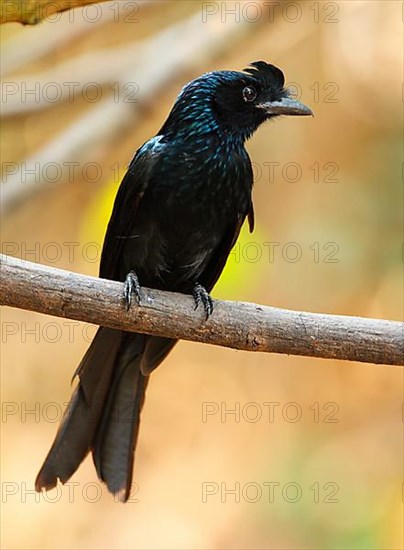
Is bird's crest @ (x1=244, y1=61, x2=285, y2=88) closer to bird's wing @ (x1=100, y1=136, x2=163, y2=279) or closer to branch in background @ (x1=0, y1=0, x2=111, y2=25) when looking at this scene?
bird's wing @ (x1=100, y1=136, x2=163, y2=279)

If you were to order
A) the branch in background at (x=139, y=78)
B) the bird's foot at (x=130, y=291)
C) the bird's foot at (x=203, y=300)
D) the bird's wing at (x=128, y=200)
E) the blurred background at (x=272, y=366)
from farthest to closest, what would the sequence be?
the blurred background at (x=272, y=366)
the branch in background at (x=139, y=78)
the bird's wing at (x=128, y=200)
the bird's foot at (x=203, y=300)
the bird's foot at (x=130, y=291)

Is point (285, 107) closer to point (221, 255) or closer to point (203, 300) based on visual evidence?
point (221, 255)

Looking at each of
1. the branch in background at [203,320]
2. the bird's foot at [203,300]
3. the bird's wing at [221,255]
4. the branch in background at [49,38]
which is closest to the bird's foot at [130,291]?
the branch in background at [203,320]

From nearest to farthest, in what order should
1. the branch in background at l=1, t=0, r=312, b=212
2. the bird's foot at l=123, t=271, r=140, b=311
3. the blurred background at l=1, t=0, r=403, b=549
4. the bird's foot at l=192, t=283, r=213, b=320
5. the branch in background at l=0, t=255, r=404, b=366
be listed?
the branch in background at l=0, t=255, r=404, b=366 → the bird's foot at l=123, t=271, r=140, b=311 → the bird's foot at l=192, t=283, r=213, b=320 → the branch in background at l=1, t=0, r=312, b=212 → the blurred background at l=1, t=0, r=403, b=549

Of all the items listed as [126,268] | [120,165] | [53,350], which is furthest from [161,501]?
[126,268]

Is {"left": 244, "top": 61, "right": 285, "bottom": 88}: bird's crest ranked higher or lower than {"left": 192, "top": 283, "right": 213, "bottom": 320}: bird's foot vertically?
higher

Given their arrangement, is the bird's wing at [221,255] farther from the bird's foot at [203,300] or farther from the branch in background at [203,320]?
the branch in background at [203,320]

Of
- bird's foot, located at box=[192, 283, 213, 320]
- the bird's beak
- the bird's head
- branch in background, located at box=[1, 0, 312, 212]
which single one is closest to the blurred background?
branch in background, located at box=[1, 0, 312, 212]
